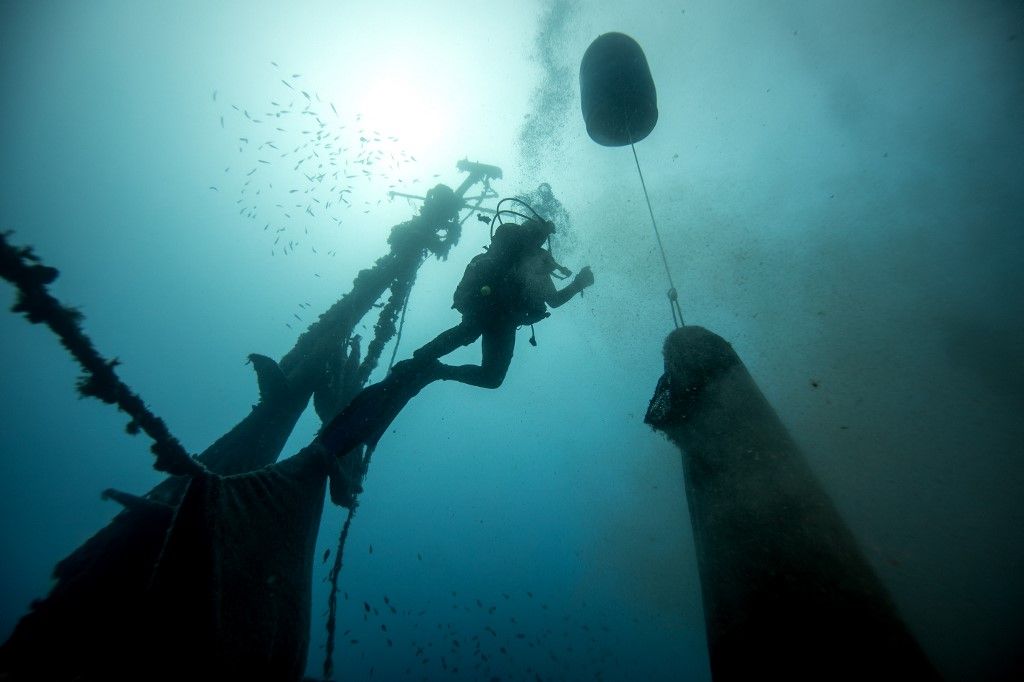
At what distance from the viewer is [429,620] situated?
5734 cm

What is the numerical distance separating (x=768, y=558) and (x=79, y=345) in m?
4.67

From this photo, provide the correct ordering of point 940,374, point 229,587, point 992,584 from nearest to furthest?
point 229,587
point 992,584
point 940,374

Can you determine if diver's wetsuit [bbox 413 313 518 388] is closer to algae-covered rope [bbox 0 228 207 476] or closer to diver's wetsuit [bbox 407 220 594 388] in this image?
diver's wetsuit [bbox 407 220 594 388]

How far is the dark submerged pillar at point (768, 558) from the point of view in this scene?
1937 mm

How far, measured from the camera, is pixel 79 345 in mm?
2430

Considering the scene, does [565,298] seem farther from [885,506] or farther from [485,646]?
[485,646]

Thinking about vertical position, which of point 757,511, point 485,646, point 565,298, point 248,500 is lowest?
point 485,646

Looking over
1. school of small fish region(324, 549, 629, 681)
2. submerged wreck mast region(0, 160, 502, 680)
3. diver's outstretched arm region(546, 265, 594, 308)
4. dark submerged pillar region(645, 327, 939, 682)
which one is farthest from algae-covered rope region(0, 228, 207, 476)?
school of small fish region(324, 549, 629, 681)

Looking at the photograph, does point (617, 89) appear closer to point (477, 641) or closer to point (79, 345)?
point (79, 345)

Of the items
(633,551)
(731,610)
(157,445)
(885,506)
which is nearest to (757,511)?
(731,610)

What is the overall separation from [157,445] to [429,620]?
7007 cm

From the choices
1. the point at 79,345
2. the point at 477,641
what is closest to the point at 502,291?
the point at 79,345

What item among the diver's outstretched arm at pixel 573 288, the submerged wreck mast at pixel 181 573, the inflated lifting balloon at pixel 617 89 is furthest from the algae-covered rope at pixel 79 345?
the inflated lifting balloon at pixel 617 89

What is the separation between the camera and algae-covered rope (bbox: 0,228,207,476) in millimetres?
2064
